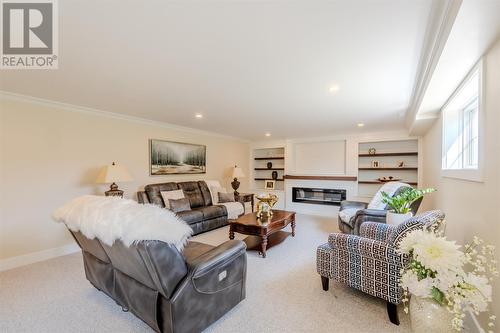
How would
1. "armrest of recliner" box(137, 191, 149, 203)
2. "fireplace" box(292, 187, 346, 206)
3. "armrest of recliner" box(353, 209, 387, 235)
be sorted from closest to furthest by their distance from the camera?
"armrest of recliner" box(353, 209, 387, 235) → "armrest of recliner" box(137, 191, 149, 203) → "fireplace" box(292, 187, 346, 206)

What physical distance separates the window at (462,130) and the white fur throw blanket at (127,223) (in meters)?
2.32

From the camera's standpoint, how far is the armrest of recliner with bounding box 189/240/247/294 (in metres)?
1.58

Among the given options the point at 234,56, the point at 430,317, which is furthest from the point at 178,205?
the point at 430,317

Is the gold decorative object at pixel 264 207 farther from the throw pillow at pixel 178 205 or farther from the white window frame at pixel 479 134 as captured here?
the white window frame at pixel 479 134

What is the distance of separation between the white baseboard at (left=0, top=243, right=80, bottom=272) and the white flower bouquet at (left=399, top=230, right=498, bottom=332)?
13.7 feet

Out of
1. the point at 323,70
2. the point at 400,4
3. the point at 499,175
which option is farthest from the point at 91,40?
the point at 499,175

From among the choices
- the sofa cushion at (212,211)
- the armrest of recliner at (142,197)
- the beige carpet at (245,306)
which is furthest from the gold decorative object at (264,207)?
the armrest of recliner at (142,197)

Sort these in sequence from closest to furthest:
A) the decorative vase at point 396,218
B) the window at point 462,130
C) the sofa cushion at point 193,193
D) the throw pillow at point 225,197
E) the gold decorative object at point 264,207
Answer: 1. the window at point 462,130
2. the decorative vase at point 396,218
3. the gold decorative object at point 264,207
4. the sofa cushion at point 193,193
5. the throw pillow at point 225,197

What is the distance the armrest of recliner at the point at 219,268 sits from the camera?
1581 millimetres

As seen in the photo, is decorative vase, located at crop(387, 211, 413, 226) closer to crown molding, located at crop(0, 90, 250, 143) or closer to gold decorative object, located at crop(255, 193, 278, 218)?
gold decorative object, located at crop(255, 193, 278, 218)

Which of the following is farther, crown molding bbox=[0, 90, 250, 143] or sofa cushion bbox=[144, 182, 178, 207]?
sofa cushion bbox=[144, 182, 178, 207]

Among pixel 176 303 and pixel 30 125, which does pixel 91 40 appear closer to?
pixel 176 303

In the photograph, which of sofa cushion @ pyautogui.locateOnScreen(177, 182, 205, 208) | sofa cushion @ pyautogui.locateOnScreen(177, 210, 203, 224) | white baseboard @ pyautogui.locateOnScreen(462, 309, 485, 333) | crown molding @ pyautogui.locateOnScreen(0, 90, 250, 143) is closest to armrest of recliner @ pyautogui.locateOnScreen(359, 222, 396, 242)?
white baseboard @ pyautogui.locateOnScreen(462, 309, 485, 333)

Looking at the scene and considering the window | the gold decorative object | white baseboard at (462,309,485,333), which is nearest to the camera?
white baseboard at (462,309,485,333)
